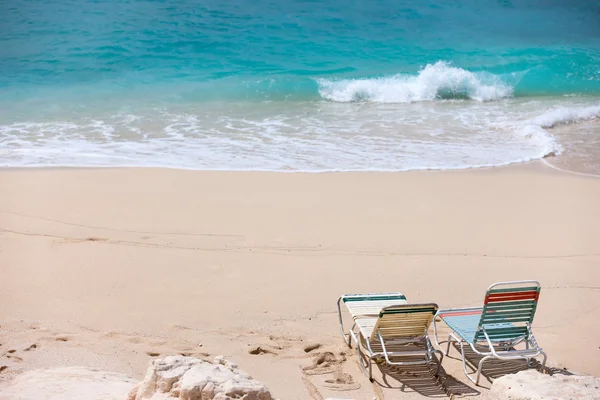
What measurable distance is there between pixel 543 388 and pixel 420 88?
15.6 meters

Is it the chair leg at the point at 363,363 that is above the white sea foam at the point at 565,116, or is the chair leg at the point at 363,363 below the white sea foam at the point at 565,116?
below

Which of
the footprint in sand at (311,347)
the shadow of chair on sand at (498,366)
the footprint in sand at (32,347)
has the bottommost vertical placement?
the shadow of chair on sand at (498,366)

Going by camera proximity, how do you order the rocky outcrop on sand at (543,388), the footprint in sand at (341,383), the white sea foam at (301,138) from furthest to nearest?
the white sea foam at (301,138) → the footprint in sand at (341,383) → the rocky outcrop on sand at (543,388)

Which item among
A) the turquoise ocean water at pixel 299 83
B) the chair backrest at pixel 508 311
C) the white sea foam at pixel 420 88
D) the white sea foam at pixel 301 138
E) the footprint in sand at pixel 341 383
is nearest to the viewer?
the footprint in sand at pixel 341 383

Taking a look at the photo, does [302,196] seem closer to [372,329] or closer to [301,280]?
[301,280]

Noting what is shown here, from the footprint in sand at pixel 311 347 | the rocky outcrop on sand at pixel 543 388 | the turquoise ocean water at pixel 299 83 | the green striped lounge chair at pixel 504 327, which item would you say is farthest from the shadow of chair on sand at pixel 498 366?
the turquoise ocean water at pixel 299 83

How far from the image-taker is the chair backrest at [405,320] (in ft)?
17.0

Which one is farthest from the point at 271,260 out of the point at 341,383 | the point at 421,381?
the point at 421,381

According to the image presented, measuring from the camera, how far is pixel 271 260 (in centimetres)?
704

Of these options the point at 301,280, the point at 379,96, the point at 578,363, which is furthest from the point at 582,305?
the point at 379,96

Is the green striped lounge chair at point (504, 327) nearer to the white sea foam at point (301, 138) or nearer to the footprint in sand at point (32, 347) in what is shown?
the footprint in sand at point (32, 347)

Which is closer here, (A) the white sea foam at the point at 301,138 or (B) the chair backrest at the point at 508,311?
(B) the chair backrest at the point at 508,311

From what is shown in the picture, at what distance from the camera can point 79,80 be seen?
19.2 metres

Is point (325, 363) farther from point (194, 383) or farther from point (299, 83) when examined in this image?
point (299, 83)
